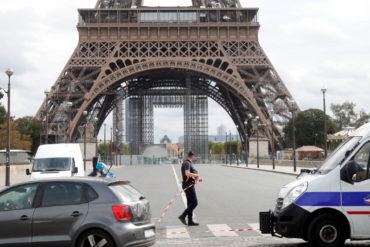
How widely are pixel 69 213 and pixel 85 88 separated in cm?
5235

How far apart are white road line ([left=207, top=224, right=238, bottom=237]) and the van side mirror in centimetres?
287

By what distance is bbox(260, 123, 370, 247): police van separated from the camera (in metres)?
8.80

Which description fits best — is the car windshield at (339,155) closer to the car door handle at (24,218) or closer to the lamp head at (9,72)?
the car door handle at (24,218)

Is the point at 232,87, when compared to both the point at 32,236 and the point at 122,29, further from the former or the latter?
the point at 32,236

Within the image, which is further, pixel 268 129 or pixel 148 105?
pixel 148 105

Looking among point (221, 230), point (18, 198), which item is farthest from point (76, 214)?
point (221, 230)

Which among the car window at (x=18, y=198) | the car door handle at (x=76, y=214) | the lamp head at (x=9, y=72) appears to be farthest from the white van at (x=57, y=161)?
the car door handle at (x=76, y=214)

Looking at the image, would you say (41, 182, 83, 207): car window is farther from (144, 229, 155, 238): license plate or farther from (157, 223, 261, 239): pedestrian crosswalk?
(157, 223, 261, 239): pedestrian crosswalk

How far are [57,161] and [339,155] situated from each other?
1443 cm

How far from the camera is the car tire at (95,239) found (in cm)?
770

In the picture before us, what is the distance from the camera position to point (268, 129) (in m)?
60.3

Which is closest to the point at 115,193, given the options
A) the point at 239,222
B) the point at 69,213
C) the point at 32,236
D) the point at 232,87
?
the point at 69,213

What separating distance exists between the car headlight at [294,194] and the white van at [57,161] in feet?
43.4

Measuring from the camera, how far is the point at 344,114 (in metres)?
93.6
